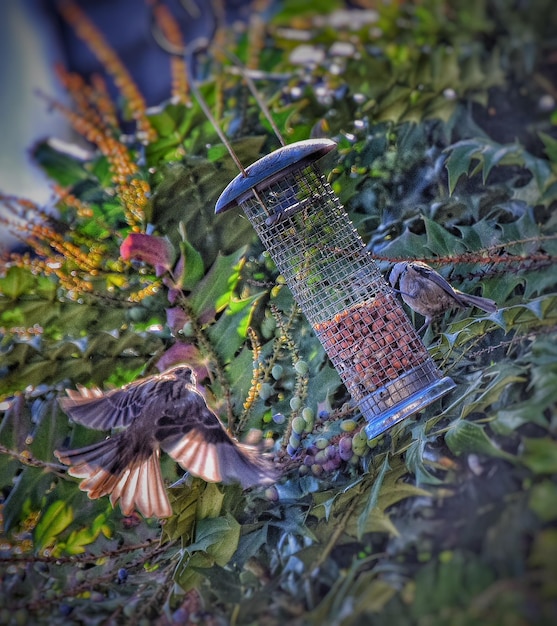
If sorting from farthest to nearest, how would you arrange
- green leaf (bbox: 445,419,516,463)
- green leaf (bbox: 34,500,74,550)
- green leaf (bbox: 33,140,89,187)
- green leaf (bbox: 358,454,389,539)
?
green leaf (bbox: 34,500,74,550) < green leaf (bbox: 33,140,89,187) < green leaf (bbox: 358,454,389,539) < green leaf (bbox: 445,419,516,463)

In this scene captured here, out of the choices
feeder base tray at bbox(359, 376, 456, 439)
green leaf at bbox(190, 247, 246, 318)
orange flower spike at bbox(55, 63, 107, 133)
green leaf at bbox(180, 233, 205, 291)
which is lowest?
feeder base tray at bbox(359, 376, 456, 439)

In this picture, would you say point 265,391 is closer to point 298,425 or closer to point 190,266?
point 298,425

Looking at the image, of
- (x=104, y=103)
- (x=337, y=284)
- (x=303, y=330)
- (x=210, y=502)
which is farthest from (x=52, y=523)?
(x=104, y=103)

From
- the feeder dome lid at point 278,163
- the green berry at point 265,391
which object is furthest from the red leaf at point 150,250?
the green berry at point 265,391

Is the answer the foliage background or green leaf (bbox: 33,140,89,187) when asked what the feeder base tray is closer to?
the foliage background

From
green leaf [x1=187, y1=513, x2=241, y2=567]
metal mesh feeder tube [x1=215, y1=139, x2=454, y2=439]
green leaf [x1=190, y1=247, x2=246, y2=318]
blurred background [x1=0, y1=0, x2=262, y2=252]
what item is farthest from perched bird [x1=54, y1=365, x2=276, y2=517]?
blurred background [x1=0, y1=0, x2=262, y2=252]

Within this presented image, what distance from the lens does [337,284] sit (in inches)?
64.6

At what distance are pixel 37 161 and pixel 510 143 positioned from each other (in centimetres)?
114

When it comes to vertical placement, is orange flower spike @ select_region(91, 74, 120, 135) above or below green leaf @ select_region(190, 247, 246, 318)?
above

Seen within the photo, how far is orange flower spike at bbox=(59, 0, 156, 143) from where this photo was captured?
139 cm

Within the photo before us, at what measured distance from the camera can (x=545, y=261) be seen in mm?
1377

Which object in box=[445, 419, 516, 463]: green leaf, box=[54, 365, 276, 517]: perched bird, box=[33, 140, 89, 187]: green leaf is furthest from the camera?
box=[33, 140, 89, 187]: green leaf

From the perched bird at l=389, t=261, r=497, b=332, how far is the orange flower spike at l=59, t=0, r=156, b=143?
73 cm

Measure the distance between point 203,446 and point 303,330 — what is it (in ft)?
1.49
